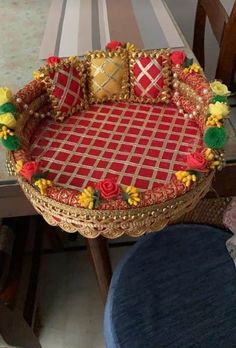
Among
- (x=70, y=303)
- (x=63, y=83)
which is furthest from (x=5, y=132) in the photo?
(x=70, y=303)

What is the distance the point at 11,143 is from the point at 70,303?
81 cm

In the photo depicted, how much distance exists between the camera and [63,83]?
2.11 ft

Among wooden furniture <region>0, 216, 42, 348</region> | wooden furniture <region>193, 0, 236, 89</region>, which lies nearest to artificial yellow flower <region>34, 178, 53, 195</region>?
wooden furniture <region>0, 216, 42, 348</region>

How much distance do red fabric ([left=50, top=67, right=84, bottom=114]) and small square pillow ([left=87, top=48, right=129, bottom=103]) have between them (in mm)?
27

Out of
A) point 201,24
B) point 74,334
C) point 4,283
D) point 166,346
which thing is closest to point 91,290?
point 74,334

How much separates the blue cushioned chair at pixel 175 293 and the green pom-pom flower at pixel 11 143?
1.17ft

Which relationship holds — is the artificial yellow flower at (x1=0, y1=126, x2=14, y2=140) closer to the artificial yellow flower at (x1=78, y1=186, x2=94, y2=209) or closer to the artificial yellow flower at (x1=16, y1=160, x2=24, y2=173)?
the artificial yellow flower at (x1=16, y1=160, x2=24, y2=173)

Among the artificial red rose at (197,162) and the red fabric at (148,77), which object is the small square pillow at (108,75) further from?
the artificial red rose at (197,162)

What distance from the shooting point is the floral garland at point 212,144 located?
19.9 inches

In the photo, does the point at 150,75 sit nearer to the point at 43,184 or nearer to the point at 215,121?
the point at 215,121

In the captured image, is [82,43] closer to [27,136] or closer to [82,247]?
[27,136]

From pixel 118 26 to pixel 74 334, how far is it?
2.84 ft

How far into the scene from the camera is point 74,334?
3.76 ft

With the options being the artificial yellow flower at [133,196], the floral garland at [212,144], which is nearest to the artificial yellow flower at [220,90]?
the floral garland at [212,144]
